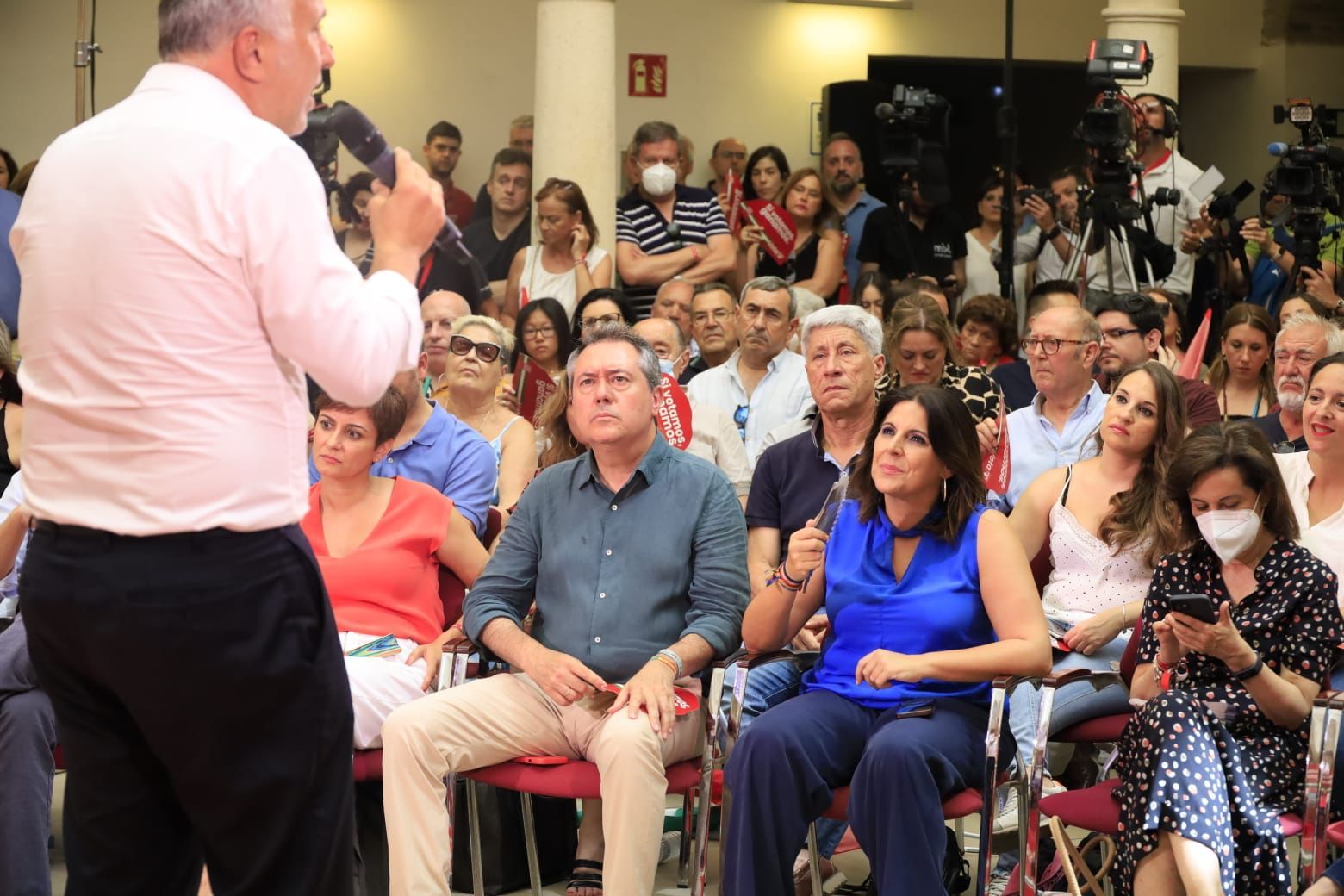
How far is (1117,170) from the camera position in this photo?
6.32 m

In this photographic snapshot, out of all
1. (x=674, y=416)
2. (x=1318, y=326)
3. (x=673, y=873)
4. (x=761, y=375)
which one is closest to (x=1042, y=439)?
(x=1318, y=326)

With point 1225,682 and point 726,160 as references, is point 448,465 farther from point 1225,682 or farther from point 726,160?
point 726,160

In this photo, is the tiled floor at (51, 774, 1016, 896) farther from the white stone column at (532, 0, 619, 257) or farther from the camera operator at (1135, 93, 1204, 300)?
the white stone column at (532, 0, 619, 257)

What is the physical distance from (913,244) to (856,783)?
16.4ft

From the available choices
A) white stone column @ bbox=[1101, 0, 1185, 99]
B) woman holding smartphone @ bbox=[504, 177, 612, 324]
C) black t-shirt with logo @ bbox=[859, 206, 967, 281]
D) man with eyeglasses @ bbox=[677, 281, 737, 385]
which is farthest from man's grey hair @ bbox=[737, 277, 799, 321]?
white stone column @ bbox=[1101, 0, 1185, 99]

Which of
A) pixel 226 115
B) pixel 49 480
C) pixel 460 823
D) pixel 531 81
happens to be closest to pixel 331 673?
pixel 49 480

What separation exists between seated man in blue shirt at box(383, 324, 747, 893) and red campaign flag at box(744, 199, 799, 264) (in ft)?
12.4

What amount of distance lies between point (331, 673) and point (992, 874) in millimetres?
2383

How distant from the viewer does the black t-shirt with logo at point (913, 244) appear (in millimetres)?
7668

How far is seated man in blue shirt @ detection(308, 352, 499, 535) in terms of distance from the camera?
4.47 meters

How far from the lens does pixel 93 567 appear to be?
1.87 metres

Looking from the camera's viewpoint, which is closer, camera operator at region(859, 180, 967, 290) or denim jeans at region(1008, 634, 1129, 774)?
denim jeans at region(1008, 634, 1129, 774)

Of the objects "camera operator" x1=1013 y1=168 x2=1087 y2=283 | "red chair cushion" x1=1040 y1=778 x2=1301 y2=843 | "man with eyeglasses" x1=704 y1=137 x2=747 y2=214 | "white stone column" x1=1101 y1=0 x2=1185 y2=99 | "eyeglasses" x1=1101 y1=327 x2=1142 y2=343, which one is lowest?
"red chair cushion" x1=1040 y1=778 x2=1301 y2=843

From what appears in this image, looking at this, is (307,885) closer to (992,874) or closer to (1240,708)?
(1240,708)
